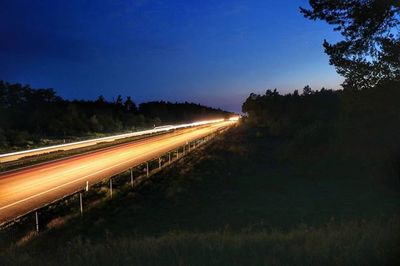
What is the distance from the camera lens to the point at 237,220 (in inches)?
644

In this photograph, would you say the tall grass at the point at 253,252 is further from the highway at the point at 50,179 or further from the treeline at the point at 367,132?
the highway at the point at 50,179

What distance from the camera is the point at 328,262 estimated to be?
21.3 feet

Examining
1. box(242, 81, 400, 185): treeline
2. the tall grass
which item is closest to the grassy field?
the tall grass

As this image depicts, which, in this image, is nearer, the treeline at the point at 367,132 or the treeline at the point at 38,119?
the treeline at the point at 367,132

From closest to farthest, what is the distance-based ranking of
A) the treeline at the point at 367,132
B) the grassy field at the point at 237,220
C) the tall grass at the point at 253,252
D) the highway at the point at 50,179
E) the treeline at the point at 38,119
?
the tall grass at the point at 253,252 → the grassy field at the point at 237,220 → the treeline at the point at 367,132 → the highway at the point at 50,179 → the treeline at the point at 38,119

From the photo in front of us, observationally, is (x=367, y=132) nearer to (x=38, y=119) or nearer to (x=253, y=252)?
(x=253, y=252)

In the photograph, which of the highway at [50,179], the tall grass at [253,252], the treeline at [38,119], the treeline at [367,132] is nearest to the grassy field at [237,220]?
the tall grass at [253,252]

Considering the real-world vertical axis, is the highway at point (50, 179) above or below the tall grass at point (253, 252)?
below

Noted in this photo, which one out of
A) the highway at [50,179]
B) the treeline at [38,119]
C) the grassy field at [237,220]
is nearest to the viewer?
the grassy field at [237,220]

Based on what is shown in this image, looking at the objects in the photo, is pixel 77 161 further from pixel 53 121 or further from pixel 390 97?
pixel 53 121

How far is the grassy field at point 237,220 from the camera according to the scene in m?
6.98

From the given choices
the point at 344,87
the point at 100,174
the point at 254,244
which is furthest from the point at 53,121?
the point at 254,244

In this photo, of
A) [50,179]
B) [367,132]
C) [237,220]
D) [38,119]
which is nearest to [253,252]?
[237,220]

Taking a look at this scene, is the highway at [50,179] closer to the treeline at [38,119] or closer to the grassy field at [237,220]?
the grassy field at [237,220]
